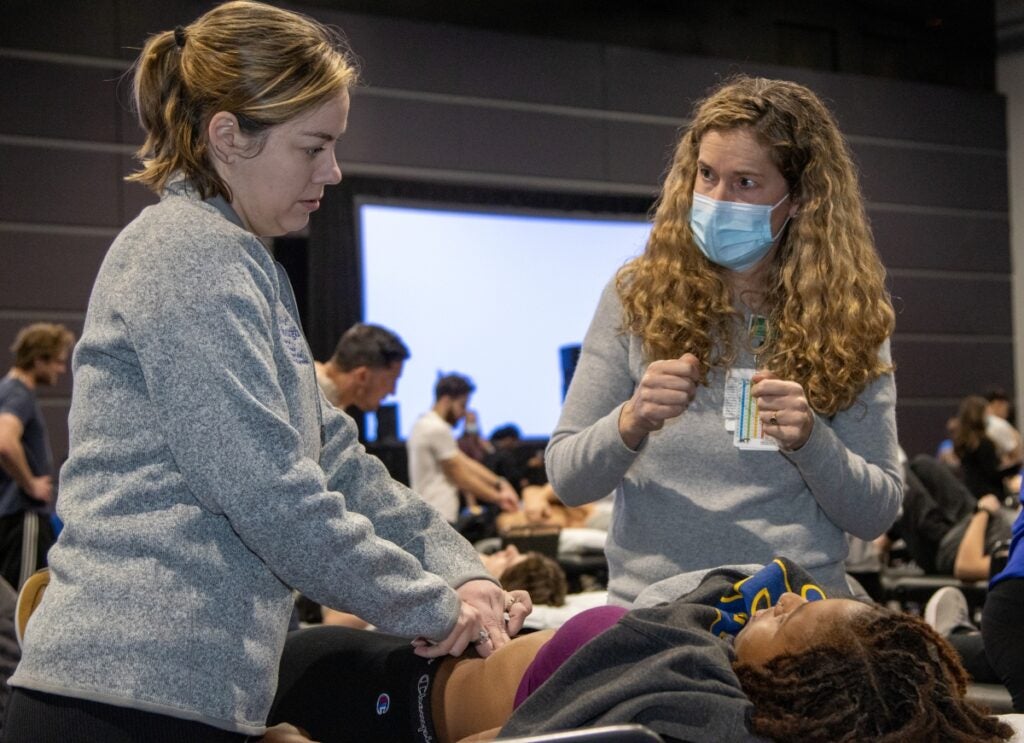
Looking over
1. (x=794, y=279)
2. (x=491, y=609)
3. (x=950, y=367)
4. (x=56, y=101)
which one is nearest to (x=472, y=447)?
(x=56, y=101)

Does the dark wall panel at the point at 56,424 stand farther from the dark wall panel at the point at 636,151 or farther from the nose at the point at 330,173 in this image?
the nose at the point at 330,173

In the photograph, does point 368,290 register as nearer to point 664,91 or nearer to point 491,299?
point 491,299

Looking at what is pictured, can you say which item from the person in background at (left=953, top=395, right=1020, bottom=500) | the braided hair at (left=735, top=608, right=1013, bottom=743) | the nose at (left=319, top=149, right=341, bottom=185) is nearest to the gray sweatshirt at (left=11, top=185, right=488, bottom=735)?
the nose at (left=319, top=149, right=341, bottom=185)

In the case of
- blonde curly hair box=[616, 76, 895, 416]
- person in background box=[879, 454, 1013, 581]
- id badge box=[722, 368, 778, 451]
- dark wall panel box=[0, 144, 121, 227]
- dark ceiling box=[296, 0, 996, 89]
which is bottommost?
person in background box=[879, 454, 1013, 581]

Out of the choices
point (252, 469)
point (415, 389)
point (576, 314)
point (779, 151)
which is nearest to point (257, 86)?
point (252, 469)

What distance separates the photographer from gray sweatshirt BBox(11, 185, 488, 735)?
1.18 meters

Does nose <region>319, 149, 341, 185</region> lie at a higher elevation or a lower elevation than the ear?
lower

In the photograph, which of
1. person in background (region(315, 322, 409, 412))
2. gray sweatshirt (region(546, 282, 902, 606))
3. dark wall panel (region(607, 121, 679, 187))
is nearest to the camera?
gray sweatshirt (region(546, 282, 902, 606))

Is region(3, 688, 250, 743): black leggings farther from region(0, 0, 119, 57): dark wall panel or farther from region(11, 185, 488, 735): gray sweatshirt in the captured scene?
region(0, 0, 119, 57): dark wall panel

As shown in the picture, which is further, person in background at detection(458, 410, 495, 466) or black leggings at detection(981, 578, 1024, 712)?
person in background at detection(458, 410, 495, 466)

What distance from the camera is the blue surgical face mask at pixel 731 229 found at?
70.4 inches

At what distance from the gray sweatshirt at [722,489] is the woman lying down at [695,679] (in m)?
0.10

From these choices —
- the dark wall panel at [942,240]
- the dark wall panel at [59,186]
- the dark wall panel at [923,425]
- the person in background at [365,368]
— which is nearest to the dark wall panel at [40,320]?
the dark wall panel at [59,186]

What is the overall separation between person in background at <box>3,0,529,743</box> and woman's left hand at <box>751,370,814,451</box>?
54 cm
